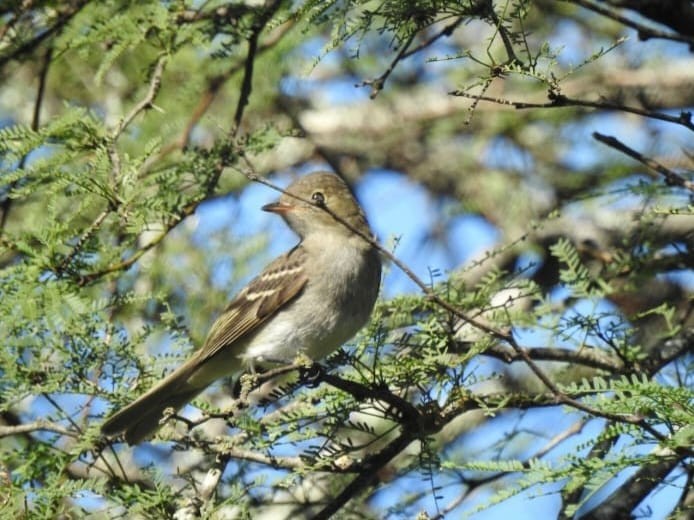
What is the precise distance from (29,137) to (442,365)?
1.98 meters

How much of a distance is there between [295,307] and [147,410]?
1.08 meters

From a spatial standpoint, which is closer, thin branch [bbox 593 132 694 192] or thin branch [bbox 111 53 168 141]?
thin branch [bbox 593 132 694 192]

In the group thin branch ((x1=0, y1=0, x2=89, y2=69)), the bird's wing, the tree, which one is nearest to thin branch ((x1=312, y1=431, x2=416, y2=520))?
the tree

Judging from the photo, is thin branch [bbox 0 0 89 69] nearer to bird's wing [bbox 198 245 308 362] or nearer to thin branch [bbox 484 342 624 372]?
bird's wing [bbox 198 245 308 362]

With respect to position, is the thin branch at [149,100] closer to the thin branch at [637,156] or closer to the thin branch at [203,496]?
the thin branch at [203,496]

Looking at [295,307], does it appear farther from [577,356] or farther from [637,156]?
[637,156]

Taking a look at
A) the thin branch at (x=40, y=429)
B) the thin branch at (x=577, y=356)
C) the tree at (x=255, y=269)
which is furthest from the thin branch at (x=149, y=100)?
the thin branch at (x=577, y=356)

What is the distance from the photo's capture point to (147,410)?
5.35 metres

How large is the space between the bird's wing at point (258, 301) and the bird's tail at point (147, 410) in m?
0.25

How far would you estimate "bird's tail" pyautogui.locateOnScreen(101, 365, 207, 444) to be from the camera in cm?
514

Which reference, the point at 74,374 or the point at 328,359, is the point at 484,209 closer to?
the point at 328,359

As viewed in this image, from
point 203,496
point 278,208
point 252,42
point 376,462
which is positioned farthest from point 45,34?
point 376,462

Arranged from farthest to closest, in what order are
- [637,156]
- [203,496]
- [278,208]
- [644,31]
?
[278,208], [203,496], [637,156], [644,31]

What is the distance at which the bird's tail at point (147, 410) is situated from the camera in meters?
5.14
